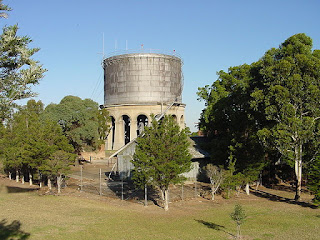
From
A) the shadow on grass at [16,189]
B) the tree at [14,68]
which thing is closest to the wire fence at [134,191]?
the shadow on grass at [16,189]

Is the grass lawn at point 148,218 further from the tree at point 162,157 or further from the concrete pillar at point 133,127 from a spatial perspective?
the concrete pillar at point 133,127

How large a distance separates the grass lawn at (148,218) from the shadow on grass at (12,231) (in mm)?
276

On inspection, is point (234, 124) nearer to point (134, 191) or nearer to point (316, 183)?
point (316, 183)

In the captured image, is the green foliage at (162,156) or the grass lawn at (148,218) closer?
the grass lawn at (148,218)

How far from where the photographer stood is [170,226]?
17141 millimetres

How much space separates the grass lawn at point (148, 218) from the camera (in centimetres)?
1532

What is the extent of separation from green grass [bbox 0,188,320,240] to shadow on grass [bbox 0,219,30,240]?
11.6 inches

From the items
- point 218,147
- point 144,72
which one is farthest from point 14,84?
point 144,72

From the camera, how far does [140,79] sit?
61875 millimetres

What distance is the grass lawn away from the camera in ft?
50.3

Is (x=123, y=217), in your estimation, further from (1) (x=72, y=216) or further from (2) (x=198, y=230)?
(2) (x=198, y=230)

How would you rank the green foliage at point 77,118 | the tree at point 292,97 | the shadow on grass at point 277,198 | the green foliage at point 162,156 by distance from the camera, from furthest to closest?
the green foliage at point 77,118, the shadow on grass at point 277,198, the tree at point 292,97, the green foliage at point 162,156

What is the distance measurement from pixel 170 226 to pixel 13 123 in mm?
25783

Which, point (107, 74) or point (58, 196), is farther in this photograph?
point (107, 74)
